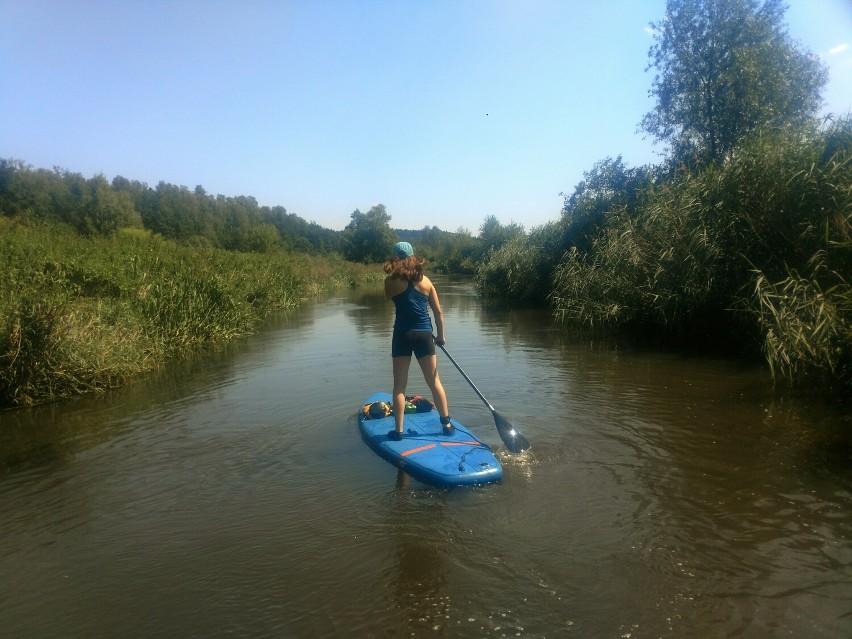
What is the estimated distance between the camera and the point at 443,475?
4.58m

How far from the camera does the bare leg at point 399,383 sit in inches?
210

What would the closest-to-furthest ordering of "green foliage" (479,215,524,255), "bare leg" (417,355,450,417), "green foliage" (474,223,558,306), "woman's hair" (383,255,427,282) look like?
1. "woman's hair" (383,255,427,282)
2. "bare leg" (417,355,450,417)
3. "green foliage" (474,223,558,306)
4. "green foliage" (479,215,524,255)

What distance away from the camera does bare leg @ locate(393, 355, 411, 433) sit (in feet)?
17.5

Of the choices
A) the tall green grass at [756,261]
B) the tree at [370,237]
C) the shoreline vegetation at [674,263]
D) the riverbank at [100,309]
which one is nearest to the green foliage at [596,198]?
the shoreline vegetation at [674,263]

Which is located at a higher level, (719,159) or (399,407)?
(719,159)

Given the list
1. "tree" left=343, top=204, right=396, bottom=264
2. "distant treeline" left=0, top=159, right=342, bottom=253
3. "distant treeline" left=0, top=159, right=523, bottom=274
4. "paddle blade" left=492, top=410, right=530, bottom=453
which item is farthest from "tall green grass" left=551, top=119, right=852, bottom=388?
"tree" left=343, top=204, right=396, bottom=264

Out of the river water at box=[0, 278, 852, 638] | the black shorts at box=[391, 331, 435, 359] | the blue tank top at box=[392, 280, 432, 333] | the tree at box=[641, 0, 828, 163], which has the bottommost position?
the river water at box=[0, 278, 852, 638]

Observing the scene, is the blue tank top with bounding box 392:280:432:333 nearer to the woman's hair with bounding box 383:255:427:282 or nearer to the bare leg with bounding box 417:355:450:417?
the woman's hair with bounding box 383:255:427:282

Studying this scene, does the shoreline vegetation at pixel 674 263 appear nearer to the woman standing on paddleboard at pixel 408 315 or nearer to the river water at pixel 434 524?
the river water at pixel 434 524

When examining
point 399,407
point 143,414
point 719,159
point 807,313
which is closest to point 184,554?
point 399,407

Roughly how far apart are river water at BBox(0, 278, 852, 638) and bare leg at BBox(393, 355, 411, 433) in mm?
555

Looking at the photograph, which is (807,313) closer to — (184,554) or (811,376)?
(811,376)

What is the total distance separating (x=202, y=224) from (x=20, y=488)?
77509 millimetres

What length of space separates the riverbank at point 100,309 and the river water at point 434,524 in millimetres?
861
